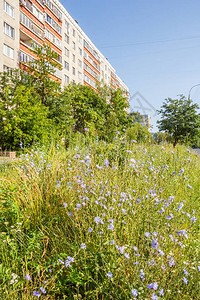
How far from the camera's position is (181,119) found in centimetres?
2519

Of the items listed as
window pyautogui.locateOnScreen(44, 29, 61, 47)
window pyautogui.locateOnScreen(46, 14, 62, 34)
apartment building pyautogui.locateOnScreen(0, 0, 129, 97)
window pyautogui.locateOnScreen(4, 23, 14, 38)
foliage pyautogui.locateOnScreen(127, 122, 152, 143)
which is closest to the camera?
foliage pyautogui.locateOnScreen(127, 122, 152, 143)

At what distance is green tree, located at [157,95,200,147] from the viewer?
2492cm

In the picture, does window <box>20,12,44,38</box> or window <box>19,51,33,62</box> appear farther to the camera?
window <box>20,12,44,38</box>

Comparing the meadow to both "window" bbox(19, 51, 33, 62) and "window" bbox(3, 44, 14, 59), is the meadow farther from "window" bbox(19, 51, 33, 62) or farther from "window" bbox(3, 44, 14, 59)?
"window" bbox(19, 51, 33, 62)

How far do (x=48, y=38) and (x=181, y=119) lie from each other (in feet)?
67.0

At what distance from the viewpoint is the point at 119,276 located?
1.88m

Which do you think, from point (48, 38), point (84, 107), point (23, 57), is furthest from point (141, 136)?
point (48, 38)

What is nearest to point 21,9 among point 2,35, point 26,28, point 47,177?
point 26,28

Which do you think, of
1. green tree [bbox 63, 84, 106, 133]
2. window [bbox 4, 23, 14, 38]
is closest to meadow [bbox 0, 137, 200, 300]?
green tree [bbox 63, 84, 106, 133]

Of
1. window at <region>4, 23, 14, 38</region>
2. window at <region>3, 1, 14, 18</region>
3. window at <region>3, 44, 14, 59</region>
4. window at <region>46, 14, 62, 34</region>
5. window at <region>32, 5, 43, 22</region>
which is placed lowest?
window at <region>3, 44, 14, 59</region>

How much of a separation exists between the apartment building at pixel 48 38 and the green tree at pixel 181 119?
314 inches

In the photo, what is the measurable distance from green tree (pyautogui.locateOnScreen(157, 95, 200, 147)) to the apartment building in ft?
26.2

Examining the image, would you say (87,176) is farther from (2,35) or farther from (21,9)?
(21,9)

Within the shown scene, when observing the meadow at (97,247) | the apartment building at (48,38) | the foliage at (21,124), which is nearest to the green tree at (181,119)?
the apartment building at (48,38)
